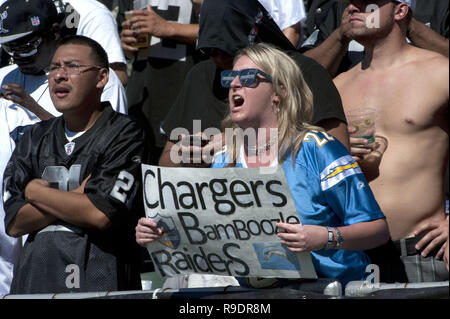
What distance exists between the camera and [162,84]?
5.91 m

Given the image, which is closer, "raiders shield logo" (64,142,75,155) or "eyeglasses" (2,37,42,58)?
"raiders shield logo" (64,142,75,155)

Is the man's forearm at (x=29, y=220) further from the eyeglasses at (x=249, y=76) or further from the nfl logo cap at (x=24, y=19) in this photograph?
the nfl logo cap at (x=24, y=19)

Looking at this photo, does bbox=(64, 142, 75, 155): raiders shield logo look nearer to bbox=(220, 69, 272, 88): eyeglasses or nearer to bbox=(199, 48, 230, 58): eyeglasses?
bbox=(199, 48, 230, 58): eyeglasses

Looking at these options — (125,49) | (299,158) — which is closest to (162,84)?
(125,49)

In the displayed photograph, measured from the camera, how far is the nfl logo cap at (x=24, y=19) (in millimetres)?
5367

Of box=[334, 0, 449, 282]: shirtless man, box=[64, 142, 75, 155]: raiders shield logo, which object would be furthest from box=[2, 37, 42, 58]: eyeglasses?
box=[334, 0, 449, 282]: shirtless man

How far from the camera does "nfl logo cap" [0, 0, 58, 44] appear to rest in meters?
5.37

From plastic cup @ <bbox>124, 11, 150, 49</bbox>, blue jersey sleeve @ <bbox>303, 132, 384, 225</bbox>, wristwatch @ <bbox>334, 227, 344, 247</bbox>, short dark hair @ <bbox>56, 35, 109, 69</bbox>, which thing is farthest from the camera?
plastic cup @ <bbox>124, 11, 150, 49</bbox>

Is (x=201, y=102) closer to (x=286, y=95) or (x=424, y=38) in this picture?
(x=286, y=95)

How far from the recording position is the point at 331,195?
345cm

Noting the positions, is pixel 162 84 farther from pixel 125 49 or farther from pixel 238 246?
pixel 238 246

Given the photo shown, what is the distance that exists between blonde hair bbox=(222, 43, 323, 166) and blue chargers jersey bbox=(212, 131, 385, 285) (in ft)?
0.33

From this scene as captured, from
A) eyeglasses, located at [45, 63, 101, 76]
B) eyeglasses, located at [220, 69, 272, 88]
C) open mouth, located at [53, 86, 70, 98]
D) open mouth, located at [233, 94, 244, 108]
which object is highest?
eyeglasses, located at [220, 69, 272, 88]

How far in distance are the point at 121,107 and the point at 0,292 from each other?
1.46 meters
